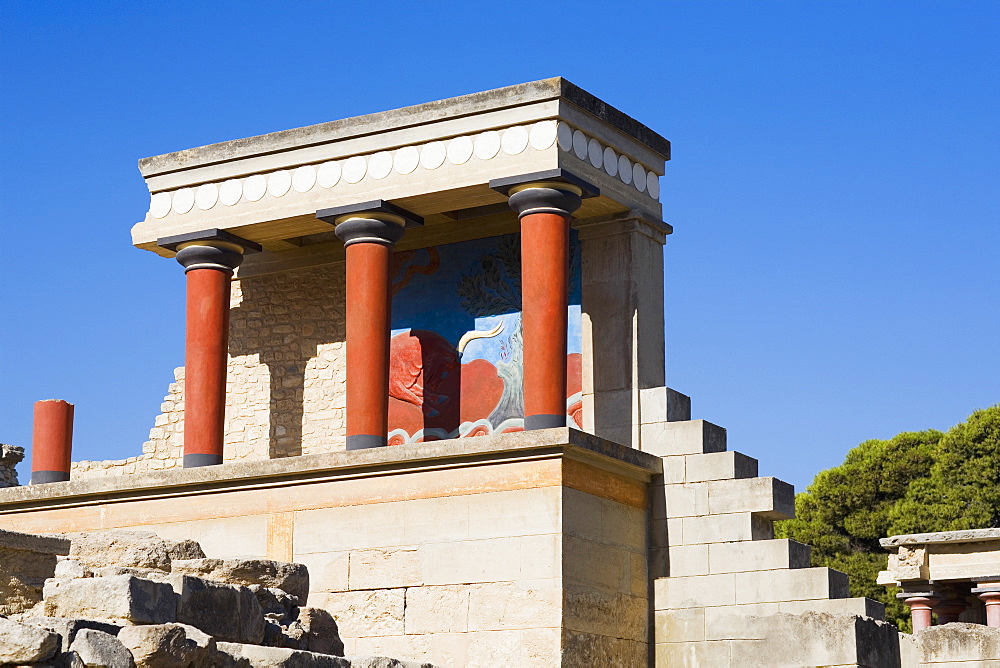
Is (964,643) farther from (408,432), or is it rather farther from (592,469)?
(408,432)

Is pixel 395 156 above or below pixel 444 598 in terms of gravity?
above

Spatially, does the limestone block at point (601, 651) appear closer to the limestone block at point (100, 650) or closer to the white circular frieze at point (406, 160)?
the white circular frieze at point (406, 160)

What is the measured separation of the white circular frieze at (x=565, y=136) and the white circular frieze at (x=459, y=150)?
0.99 m

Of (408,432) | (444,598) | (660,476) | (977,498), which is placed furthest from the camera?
(977,498)

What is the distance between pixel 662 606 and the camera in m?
14.5

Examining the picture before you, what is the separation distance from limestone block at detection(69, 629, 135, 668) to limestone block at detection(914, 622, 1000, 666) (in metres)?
7.21

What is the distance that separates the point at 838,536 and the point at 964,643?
79.9ft

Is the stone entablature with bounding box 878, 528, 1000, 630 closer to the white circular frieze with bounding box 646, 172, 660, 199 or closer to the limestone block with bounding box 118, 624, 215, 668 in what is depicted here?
the white circular frieze with bounding box 646, 172, 660, 199

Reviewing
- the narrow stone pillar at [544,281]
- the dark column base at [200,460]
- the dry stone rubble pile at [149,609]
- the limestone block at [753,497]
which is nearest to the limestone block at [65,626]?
the dry stone rubble pile at [149,609]

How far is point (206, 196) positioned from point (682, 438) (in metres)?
5.95

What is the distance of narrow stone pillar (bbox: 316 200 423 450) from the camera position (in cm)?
1514

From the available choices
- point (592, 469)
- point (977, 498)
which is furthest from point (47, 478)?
point (977, 498)

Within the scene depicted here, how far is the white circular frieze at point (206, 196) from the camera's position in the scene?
55.3ft

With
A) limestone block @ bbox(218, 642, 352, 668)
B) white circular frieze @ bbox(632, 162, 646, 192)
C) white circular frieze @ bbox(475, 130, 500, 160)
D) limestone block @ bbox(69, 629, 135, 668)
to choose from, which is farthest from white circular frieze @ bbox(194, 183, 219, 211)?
limestone block @ bbox(69, 629, 135, 668)
